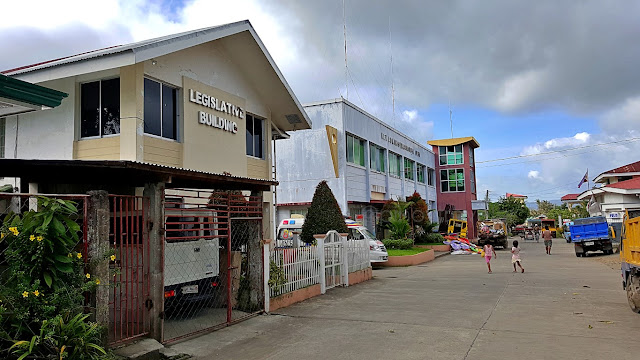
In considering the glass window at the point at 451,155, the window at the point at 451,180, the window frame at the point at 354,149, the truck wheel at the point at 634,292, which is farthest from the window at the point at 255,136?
the glass window at the point at 451,155

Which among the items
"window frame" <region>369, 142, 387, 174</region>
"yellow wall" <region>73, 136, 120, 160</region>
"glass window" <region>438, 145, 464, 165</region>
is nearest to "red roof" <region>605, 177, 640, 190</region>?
"glass window" <region>438, 145, 464, 165</region>

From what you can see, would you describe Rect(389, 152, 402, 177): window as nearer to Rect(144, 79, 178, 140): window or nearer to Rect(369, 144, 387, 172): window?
Rect(369, 144, 387, 172): window

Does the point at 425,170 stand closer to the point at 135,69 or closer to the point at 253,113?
the point at 253,113

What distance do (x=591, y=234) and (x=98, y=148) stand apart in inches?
968

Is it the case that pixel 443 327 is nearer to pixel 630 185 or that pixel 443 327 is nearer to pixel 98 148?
pixel 98 148

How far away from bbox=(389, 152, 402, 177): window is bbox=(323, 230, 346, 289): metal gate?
21416mm

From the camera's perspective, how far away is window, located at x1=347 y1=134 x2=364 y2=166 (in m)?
27.4

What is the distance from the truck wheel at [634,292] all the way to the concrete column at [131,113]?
10.8m

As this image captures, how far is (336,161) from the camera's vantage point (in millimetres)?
25859

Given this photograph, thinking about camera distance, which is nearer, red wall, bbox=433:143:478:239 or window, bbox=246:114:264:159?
window, bbox=246:114:264:159

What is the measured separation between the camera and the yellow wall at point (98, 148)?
37.3 feet

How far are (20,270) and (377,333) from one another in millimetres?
5411

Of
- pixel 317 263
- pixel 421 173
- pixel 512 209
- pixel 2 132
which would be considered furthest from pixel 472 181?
pixel 2 132

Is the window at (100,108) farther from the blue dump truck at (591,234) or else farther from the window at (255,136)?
the blue dump truck at (591,234)
